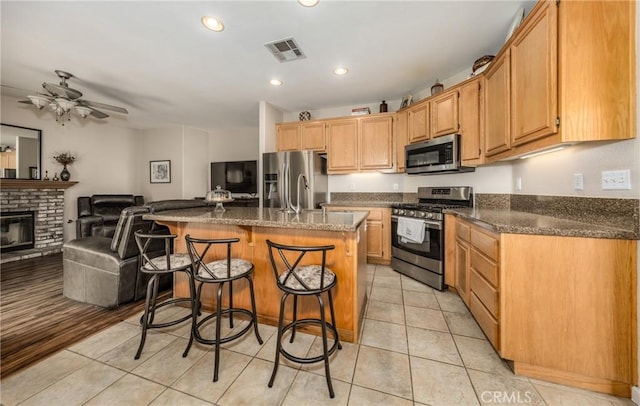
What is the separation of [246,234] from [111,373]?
3.89 ft

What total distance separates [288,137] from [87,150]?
4.53 metres

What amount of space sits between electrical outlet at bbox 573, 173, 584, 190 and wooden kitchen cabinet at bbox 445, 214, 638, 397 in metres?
0.60

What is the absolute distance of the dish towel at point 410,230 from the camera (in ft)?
9.33

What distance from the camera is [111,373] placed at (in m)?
1.50

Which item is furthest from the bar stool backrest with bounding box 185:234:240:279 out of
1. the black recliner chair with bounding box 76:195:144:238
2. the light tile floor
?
the black recliner chair with bounding box 76:195:144:238

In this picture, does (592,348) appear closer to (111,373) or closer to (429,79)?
(111,373)

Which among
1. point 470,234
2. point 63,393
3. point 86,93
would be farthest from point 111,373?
point 86,93

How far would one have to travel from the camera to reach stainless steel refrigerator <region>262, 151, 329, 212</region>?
3717 mm

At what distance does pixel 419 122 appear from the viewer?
3.33 m

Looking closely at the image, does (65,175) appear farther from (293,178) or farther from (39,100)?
(293,178)

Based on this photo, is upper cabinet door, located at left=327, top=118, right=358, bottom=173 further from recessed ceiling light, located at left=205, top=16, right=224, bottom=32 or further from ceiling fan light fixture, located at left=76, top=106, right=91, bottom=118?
ceiling fan light fixture, located at left=76, top=106, right=91, bottom=118

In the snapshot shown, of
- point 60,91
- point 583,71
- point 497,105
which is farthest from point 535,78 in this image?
point 60,91

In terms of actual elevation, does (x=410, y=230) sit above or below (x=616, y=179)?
below

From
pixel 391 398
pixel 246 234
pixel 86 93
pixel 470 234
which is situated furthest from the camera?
pixel 86 93
